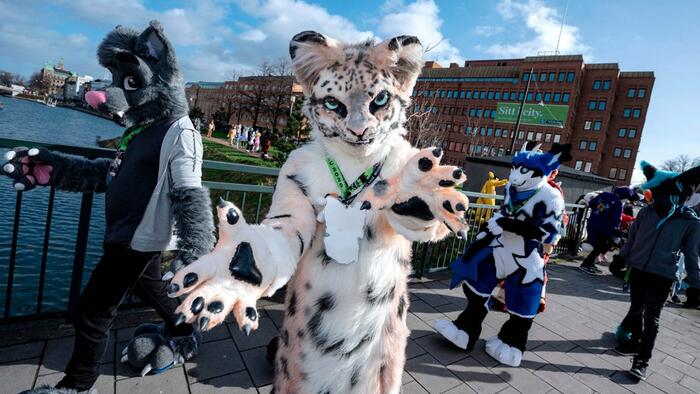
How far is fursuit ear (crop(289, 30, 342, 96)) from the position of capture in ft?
4.64

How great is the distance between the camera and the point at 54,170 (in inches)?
86.9

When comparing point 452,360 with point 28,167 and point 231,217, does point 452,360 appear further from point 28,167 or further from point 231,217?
point 28,167

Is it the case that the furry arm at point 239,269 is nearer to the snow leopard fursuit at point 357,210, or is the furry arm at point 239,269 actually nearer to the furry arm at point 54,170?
the snow leopard fursuit at point 357,210

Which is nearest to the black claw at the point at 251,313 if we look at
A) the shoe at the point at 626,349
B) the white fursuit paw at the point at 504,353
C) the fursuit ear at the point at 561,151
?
the white fursuit paw at the point at 504,353

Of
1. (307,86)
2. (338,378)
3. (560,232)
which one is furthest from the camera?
(560,232)

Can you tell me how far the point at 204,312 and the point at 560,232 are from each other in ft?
11.4

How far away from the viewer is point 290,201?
Result: 1.34m

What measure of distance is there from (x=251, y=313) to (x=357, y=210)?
0.54 m

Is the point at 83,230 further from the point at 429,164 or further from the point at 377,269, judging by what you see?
the point at 429,164

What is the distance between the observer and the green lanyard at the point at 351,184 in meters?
1.41

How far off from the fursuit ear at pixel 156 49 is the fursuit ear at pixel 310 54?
42.7 inches

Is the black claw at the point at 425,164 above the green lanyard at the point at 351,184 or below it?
above

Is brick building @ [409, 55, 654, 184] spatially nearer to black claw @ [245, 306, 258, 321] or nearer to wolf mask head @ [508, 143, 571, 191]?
wolf mask head @ [508, 143, 571, 191]

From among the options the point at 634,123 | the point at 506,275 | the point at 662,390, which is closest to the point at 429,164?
the point at 506,275
